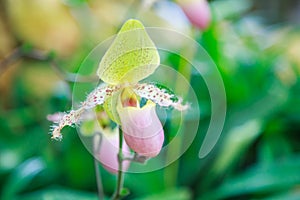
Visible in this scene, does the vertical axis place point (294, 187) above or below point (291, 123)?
below

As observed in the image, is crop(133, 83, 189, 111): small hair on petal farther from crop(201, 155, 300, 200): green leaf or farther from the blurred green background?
crop(201, 155, 300, 200): green leaf

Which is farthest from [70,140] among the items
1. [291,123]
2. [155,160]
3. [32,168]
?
[291,123]

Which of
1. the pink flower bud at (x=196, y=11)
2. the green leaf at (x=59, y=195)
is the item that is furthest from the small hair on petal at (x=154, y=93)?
the green leaf at (x=59, y=195)

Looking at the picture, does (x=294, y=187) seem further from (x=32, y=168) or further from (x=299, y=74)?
(x=32, y=168)

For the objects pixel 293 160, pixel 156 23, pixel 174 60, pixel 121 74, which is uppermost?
pixel 156 23

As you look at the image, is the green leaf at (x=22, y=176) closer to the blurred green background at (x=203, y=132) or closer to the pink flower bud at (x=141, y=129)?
the blurred green background at (x=203, y=132)

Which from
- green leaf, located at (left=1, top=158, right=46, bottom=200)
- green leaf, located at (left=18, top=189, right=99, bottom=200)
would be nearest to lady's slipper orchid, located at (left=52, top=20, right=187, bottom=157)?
green leaf, located at (left=18, top=189, right=99, bottom=200)

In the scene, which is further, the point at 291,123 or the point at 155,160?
the point at 291,123

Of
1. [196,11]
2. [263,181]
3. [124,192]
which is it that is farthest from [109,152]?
[263,181]
